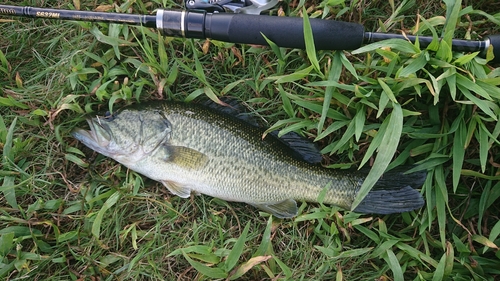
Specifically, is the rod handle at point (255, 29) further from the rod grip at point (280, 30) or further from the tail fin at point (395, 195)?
the tail fin at point (395, 195)

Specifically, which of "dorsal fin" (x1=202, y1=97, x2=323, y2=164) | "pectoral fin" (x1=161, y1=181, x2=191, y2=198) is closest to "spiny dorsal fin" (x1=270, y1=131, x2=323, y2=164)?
"dorsal fin" (x1=202, y1=97, x2=323, y2=164)

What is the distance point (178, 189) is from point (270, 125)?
2.70 ft

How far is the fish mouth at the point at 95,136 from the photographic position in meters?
2.85

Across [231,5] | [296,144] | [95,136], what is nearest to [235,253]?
[296,144]

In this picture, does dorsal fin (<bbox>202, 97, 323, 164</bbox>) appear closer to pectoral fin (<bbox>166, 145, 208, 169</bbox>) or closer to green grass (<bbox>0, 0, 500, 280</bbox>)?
green grass (<bbox>0, 0, 500, 280</bbox>)

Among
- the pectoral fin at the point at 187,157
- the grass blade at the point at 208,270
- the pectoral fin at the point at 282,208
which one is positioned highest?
the pectoral fin at the point at 187,157

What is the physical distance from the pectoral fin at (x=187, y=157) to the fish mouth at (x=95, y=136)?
0.48 meters

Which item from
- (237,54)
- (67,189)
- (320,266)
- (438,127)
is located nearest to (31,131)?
(67,189)

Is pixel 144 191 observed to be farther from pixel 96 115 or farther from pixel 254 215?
pixel 254 215

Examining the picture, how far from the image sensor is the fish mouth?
2.85m

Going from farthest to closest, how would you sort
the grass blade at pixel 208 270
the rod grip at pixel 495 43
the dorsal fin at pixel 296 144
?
the dorsal fin at pixel 296 144
the grass blade at pixel 208 270
the rod grip at pixel 495 43

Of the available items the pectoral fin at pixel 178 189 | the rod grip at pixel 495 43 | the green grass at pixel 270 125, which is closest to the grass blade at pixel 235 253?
the green grass at pixel 270 125

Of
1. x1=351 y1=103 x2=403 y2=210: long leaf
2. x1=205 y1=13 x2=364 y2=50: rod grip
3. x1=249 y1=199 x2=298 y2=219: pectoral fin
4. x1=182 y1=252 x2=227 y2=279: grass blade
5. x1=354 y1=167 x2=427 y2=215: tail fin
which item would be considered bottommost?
x1=182 y1=252 x2=227 y2=279: grass blade

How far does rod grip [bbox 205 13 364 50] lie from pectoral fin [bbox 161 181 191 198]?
107 cm
